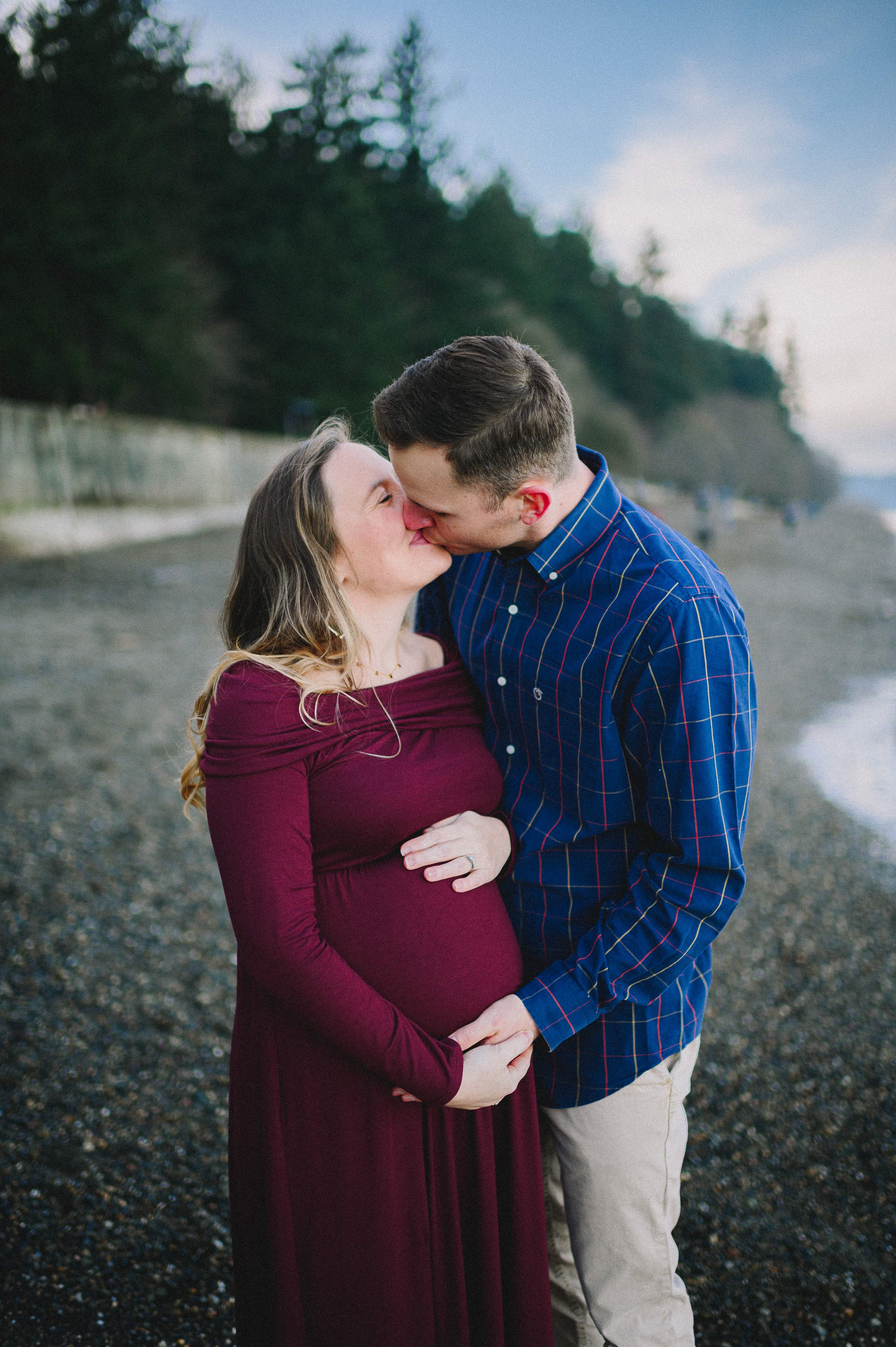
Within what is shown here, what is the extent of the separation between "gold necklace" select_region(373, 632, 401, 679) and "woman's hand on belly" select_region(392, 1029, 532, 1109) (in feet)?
2.99

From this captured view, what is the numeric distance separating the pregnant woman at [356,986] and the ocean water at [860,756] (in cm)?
624

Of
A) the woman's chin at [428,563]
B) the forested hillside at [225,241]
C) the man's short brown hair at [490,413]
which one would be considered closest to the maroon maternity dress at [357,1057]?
the woman's chin at [428,563]

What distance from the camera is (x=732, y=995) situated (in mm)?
4613

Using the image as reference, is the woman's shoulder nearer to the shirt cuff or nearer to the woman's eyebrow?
the woman's eyebrow

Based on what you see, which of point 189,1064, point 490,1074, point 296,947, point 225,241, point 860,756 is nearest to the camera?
point 296,947

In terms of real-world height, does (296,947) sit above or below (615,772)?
below

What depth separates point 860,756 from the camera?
9.40m

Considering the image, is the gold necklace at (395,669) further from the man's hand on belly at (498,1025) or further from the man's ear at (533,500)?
the man's hand on belly at (498,1025)

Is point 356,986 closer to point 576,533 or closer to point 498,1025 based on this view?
point 498,1025

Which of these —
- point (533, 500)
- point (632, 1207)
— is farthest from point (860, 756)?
point (533, 500)

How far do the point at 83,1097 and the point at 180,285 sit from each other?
95.1 feet

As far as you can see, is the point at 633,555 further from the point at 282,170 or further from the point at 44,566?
the point at 282,170

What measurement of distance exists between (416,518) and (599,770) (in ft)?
2.50

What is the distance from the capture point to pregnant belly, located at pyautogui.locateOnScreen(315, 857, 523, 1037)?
1.74m
